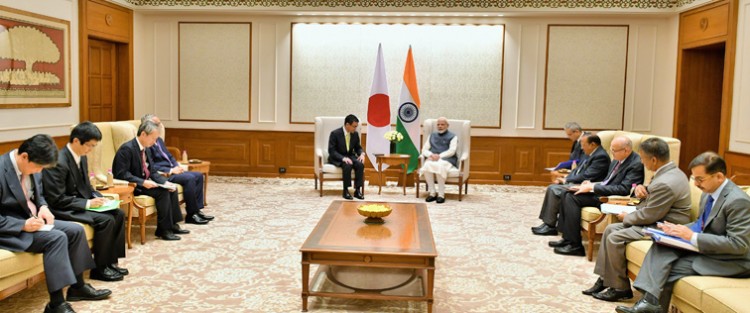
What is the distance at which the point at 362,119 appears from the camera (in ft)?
35.9

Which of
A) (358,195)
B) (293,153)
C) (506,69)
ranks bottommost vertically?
(358,195)

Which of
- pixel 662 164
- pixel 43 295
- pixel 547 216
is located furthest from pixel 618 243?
pixel 43 295

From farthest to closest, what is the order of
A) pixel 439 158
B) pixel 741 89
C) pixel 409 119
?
pixel 409 119 < pixel 439 158 < pixel 741 89

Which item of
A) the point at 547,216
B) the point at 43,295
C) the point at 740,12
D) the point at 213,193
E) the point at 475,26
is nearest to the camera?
the point at 43,295

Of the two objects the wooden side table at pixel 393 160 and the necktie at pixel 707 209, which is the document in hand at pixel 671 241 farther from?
the wooden side table at pixel 393 160

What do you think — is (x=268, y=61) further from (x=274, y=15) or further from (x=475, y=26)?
(x=475, y=26)

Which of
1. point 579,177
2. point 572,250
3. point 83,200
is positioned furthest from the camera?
point 579,177

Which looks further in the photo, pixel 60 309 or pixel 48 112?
pixel 48 112

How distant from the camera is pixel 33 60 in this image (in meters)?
7.87

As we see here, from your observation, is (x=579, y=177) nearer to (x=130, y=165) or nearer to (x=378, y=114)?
(x=378, y=114)

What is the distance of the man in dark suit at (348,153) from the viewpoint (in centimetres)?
909

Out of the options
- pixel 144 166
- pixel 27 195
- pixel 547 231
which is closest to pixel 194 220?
pixel 144 166

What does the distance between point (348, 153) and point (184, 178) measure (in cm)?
286

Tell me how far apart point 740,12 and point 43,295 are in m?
8.10
